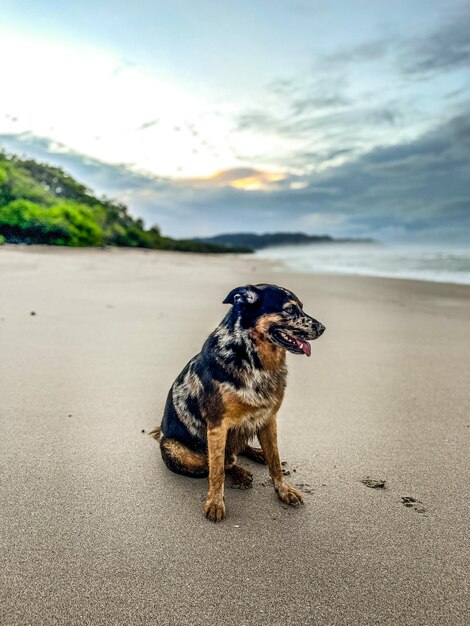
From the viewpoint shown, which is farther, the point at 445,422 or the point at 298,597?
the point at 445,422

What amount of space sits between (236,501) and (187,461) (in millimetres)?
390

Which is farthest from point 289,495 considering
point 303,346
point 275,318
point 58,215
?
point 58,215

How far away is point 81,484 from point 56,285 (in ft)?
28.2

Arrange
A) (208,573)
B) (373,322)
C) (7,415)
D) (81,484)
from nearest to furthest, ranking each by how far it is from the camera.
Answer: (208,573) → (81,484) → (7,415) → (373,322)

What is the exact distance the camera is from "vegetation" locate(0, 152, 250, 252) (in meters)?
25.1

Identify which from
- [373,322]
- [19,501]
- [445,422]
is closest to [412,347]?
[373,322]

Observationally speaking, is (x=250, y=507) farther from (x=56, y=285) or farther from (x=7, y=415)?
(x=56, y=285)

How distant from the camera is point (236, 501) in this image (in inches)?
109

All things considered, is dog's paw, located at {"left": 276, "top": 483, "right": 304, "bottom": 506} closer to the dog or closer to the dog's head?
the dog

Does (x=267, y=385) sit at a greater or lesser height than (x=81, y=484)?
greater

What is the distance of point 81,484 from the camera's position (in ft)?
9.27

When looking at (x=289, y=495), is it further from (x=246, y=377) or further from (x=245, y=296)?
(x=245, y=296)

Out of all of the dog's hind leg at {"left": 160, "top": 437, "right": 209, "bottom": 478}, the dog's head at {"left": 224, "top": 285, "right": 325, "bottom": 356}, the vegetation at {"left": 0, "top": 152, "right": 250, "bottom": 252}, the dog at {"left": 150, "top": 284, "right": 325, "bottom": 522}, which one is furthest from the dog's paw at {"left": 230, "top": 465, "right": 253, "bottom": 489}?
the vegetation at {"left": 0, "top": 152, "right": 250, "bottom": 252}

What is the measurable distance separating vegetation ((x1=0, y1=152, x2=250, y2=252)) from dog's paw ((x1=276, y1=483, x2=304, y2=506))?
80.0 ft
